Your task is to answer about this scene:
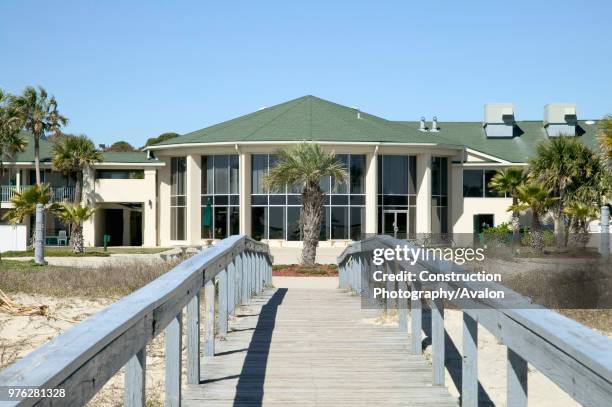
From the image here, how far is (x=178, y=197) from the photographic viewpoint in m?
45.1

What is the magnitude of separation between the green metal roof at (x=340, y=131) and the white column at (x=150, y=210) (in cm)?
279

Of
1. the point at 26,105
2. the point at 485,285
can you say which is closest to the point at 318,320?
the point at 485,285

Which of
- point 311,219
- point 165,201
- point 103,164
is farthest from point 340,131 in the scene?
point 311,219

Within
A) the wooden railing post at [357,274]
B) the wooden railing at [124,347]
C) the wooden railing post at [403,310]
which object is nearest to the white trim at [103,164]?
the wooden railing post at [357,274]

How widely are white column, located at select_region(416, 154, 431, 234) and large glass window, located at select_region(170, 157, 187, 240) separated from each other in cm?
1336

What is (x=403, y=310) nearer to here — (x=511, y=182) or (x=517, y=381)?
(x=517, y=381)

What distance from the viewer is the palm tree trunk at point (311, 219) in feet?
85.1

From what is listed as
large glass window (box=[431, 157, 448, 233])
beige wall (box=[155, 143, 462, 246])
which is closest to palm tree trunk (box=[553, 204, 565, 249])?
beige wall (box=[155, 143, 462, 246])

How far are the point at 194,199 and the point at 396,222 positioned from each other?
1146cm

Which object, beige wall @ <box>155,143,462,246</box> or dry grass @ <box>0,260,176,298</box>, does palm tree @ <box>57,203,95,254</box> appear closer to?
beige wall @ <box>155,143,462,246</box>

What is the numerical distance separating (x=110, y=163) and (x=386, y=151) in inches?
655

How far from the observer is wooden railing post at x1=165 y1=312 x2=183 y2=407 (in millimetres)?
4480

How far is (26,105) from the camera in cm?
4778

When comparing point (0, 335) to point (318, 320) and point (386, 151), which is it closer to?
point (318, 320)
